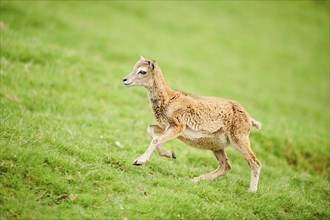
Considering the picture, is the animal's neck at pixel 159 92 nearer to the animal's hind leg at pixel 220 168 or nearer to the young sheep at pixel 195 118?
the young sheep at pixel 195 118

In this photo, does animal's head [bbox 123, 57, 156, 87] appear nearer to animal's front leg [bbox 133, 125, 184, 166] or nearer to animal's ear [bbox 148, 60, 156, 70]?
animal's ear [bbox 148, 60, 156, 70]

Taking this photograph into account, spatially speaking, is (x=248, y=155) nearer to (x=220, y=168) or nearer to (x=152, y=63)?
(x=220, y=168)

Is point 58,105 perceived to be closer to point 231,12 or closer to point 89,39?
point 89,39

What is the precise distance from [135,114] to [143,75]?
4655 millimetres

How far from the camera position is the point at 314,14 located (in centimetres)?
4212

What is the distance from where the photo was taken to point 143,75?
32.6 ft

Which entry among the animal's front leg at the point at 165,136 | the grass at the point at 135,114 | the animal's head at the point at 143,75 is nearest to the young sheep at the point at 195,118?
the animal's head at the point at 143,75

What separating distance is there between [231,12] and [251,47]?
7.08m

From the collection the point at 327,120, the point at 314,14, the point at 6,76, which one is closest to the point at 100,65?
the point at 6,76

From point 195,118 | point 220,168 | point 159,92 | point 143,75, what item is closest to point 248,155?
point 220,168

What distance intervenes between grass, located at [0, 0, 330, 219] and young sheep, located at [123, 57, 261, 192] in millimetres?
846

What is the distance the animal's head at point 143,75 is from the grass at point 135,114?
1747 millimetres

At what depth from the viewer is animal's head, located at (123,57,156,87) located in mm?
9898

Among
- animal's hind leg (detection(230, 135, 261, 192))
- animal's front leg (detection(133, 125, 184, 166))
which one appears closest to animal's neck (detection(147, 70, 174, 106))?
animal's front leg (detection(133, 125, 184, 166))
